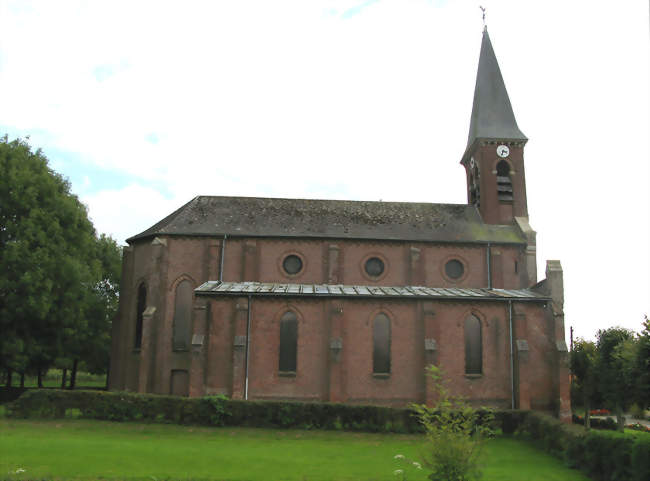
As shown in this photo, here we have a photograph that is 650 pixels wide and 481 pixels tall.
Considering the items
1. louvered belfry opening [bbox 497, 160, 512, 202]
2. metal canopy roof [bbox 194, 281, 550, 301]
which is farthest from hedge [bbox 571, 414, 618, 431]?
louvered belfry opening [bbox 497, 160, 512, 202]

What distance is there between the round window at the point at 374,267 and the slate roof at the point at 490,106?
42.5ft

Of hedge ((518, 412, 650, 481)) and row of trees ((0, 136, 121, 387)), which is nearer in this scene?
hedge ((518, 412, 650, 481))

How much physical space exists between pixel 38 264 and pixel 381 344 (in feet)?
70.3

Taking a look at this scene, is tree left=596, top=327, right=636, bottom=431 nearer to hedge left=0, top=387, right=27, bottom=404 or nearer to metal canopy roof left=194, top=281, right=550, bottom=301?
metal canopy roof left=194, top=281, right=550, bottom=301

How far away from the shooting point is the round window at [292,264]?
113 feet

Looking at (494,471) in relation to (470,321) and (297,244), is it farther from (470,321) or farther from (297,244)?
(297,244)

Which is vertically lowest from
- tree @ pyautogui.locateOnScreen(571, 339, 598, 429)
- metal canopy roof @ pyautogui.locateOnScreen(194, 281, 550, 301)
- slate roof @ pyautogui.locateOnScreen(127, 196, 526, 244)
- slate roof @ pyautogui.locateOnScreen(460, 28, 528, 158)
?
tree @ pyautogui.locateOnScreen(571, 339, 598, 429)

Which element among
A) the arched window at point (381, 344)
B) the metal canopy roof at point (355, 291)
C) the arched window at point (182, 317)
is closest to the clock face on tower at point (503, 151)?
the metal canopy roof at point (355, 291)

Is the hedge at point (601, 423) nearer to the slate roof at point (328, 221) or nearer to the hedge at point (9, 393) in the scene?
the slate roof at point (328, 221)

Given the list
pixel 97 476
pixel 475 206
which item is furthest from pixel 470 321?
pixel 97 476

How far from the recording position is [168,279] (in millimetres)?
33781

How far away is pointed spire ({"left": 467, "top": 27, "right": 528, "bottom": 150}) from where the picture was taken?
39.9 metres

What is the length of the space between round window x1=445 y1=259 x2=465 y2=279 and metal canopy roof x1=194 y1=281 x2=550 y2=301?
1272mm

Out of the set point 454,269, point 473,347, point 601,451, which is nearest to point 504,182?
point 454,269
